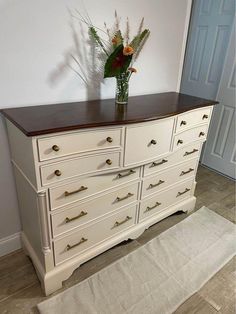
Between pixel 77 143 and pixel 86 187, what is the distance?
0.94ft

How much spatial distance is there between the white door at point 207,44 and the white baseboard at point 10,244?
2519 mm

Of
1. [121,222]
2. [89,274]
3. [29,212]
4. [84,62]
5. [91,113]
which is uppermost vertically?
[84,62]

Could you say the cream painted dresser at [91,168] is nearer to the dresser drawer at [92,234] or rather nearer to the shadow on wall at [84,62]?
the dresser drawer at [92,234]

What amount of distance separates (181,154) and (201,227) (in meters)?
0.69

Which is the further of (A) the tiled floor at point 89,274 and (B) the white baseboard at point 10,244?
(B) the white baseboard at point 10,244

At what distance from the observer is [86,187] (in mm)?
1336

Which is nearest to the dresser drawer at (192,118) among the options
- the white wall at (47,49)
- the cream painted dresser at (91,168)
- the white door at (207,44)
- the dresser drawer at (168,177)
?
the cream painted dresser at (91,168)

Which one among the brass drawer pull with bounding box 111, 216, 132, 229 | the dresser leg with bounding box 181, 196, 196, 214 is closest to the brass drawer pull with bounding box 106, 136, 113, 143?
the brass drawer pull with bounding box 111, 216, 132, 229

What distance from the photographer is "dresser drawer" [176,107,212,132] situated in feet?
5.28

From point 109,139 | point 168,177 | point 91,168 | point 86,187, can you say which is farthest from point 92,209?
point 168,177

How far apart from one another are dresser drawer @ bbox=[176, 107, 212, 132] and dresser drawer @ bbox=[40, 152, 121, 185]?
527 millimetres

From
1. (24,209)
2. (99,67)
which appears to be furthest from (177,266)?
(99,67)

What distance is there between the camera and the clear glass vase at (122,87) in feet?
4.98

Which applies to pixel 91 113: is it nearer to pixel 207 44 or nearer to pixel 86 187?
pixel 86 187
